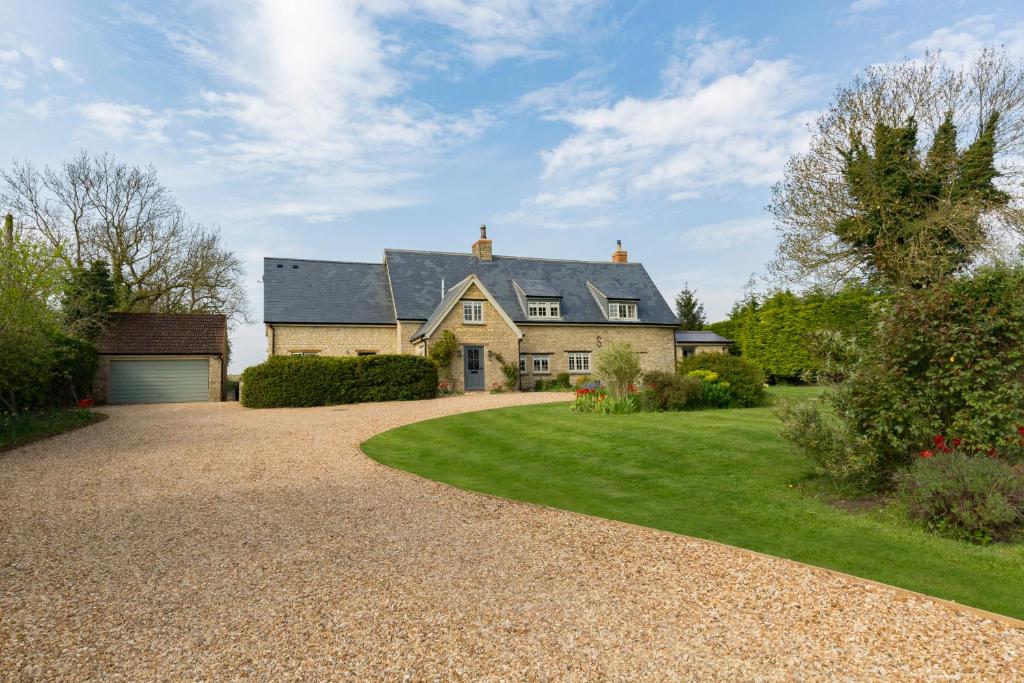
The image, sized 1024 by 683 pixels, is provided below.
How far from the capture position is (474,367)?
29344 mm

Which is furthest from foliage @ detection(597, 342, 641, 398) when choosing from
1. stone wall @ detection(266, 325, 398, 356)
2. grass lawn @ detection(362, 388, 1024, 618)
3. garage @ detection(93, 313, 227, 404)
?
garage @ detection(93, 313, 227, 404)

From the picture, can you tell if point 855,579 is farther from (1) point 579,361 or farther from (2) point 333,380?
(1) point 579,361

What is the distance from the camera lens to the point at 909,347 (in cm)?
759

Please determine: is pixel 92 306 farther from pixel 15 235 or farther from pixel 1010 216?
pixel 1010 216

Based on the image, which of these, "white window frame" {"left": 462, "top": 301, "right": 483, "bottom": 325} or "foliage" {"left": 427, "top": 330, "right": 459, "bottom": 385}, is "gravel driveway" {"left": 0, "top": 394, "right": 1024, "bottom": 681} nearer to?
"foliage" {"left": 427, "top": 330, "right": 459, "bottom": 385}

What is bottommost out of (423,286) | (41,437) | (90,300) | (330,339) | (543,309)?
(41,437)

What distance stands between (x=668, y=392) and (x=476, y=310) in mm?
13188

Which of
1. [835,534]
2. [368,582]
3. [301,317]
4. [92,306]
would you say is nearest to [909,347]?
[835,534]

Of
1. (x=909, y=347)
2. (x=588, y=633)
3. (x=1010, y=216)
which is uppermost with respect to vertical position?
(x=1010, y=216)

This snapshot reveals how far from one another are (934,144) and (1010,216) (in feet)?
12.7

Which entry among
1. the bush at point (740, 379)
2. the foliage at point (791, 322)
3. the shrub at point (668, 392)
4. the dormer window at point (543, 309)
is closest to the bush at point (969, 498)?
the shrub at point (668, 392)

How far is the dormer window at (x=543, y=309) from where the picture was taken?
3322 centimetres

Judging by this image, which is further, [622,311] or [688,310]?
[688,310]

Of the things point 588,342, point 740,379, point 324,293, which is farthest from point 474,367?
point 740,379
